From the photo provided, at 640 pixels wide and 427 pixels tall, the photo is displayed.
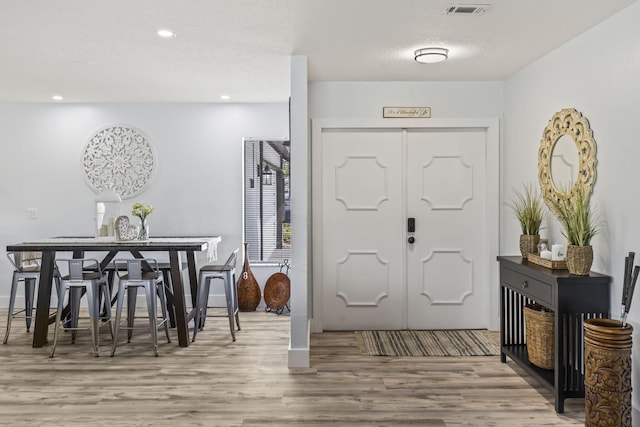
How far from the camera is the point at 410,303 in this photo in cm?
505

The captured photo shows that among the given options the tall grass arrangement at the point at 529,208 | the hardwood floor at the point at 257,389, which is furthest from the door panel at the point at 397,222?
the hardwood floor at the point at 257,389

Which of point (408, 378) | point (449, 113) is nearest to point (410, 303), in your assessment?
point (408, 378)

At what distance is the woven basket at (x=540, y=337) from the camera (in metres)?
3.40

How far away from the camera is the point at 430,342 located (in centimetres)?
461

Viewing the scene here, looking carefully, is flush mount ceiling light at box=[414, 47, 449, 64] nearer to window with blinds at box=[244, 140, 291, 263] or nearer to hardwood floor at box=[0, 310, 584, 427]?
hardwood floor at box=[0, 310, 584, 427]

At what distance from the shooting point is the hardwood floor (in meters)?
3.05

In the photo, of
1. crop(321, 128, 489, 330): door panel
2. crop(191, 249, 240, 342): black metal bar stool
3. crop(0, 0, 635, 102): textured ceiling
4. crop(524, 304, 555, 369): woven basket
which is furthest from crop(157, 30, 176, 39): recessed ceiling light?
crop(524, 304, 555, 369): woven basket

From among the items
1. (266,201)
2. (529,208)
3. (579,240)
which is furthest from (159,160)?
(579,240)

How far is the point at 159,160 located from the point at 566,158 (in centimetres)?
430

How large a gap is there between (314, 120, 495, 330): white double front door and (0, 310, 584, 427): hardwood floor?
2.09 ft

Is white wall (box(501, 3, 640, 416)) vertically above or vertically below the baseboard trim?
above

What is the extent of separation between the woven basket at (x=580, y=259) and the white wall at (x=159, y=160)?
3.71 metres

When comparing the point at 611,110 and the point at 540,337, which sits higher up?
the point at 611,110

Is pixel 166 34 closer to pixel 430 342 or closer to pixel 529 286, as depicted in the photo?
pixel 529 286
